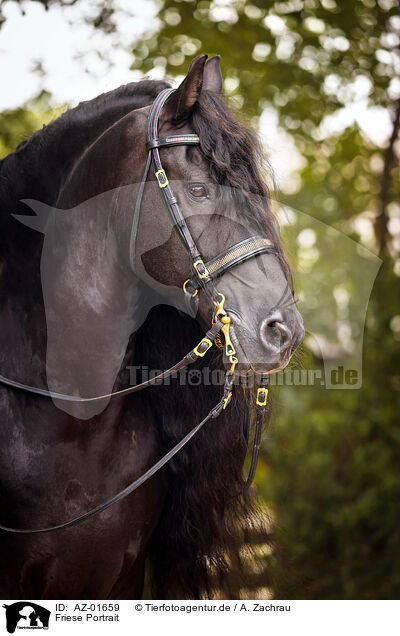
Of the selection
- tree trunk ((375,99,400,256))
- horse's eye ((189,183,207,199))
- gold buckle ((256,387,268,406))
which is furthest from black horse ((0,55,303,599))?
tree trunk ((375,99,400,256))

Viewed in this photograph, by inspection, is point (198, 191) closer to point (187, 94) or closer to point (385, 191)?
point (187, 94)

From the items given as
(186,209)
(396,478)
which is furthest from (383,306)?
(186,209)

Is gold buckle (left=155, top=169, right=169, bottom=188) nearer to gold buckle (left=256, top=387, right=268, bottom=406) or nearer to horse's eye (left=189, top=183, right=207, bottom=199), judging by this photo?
horse's eye (left=189, top=183, right=207, bottom=199)

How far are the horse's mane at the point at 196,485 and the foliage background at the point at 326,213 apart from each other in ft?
1.15

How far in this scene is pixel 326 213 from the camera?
6.12 meters

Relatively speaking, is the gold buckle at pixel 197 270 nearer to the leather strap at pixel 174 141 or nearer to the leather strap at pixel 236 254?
the leather strap at pixel 236 254

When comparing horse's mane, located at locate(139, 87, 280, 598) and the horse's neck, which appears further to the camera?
horse's mane, located at locate(139, 87, 280, 598)

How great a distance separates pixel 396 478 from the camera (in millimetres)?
4535

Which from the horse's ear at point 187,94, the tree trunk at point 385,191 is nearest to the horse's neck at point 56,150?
the horse's ear at point 187,94

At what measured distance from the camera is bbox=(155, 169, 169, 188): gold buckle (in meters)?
1.86
